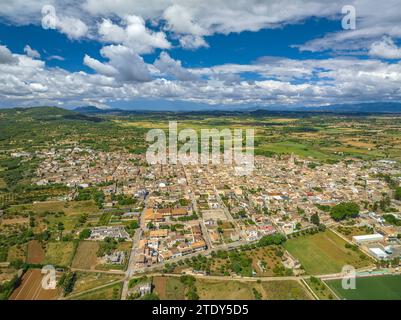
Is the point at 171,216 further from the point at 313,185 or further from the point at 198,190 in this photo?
the point at 313,185

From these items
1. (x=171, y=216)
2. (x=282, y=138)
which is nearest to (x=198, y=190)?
(x=171, y=216)

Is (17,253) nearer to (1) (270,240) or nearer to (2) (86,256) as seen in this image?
(2) (86,256)

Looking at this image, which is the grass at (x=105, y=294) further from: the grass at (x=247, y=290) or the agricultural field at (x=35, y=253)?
the agricultural field at (x=35, y=253)

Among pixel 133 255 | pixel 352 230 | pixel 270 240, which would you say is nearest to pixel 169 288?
pixel 133 255

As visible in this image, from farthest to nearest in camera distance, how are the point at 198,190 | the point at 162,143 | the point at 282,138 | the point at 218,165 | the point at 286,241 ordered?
the point at 282,138 → the point at 162,143 → the point at 218,165 → the point at 198,190 → the point at 286,241

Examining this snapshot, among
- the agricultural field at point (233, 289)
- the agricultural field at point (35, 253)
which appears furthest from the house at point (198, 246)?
the agricultural field at point (35, 253)

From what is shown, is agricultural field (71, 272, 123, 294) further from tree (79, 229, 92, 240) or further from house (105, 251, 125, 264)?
tree (79, 229, 92, 240)
